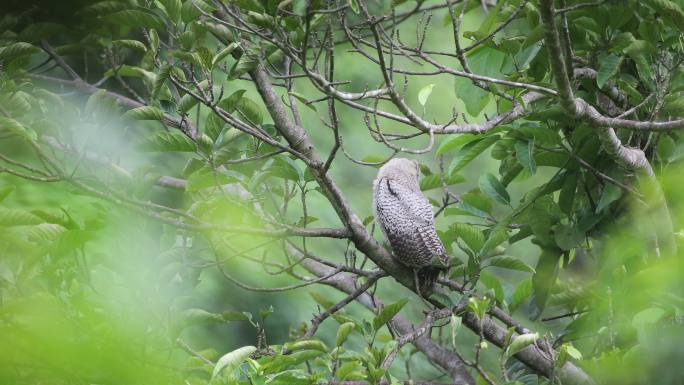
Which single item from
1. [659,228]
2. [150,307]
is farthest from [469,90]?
[150,307]

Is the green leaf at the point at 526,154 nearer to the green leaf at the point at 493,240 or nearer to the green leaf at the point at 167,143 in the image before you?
the green leaf at the point at 493,240

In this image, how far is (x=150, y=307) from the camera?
6.57 ft

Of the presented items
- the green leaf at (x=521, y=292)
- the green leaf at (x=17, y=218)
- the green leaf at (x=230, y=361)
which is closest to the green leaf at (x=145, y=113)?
the green leaf at (x=17, y=218)

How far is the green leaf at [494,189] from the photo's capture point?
3.12 meters

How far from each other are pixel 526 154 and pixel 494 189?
18.7 inches

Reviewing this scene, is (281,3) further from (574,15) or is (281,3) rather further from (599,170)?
(599,170)

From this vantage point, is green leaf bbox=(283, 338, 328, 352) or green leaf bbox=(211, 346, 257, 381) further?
green leaf bbox=(283, 338, 328, 352)

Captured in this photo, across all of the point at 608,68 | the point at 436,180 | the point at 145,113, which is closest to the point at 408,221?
the point at 436,180

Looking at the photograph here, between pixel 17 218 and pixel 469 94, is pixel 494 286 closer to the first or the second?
pixel 469 94

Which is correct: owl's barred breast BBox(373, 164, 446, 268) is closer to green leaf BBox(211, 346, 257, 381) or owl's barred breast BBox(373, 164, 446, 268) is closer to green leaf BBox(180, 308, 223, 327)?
green leaf BBox(180, 308, 223, 327)

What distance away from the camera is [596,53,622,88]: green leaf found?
2617 millimetres

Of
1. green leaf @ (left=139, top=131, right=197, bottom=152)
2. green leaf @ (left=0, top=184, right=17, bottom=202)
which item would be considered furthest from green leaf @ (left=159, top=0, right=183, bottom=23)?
green leaf @ (left=0, top=184, right=17, bottom=202)

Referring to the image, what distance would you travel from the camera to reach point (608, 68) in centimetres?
265

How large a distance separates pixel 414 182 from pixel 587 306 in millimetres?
999
